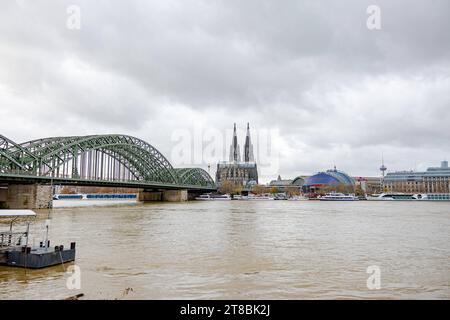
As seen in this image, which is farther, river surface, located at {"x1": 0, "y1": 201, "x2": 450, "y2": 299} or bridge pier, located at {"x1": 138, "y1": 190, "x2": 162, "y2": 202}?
bridge pier, located at {"x1": 138, "y1": 190, "x2": 162, "y2": 202}

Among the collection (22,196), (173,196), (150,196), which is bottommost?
(173,196)

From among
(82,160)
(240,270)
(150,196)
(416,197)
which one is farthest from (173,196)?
(240,270)

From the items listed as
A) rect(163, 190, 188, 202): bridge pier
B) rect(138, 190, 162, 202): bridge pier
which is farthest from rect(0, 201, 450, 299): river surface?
rect(138, 190, 162, 202): bridge pier

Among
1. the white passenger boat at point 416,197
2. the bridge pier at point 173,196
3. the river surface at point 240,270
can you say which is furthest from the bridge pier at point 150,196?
the river surface at point 240,270

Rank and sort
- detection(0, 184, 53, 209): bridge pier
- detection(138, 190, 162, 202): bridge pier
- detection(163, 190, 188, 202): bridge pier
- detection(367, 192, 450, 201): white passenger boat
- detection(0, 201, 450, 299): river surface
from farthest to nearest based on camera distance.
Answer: detection(367, 192, 450, 201): white passenger boat, detection(138, 190, 162, 202): bridge pier, detection(163, 190, 188, 202): bridge pier, detection(0, 184, 53, 209): bridge pier, detection(0, 201, 450, 299): river surface

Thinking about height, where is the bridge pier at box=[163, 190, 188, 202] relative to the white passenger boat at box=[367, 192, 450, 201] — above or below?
above

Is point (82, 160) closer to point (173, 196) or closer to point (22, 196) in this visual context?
point (22, 196)

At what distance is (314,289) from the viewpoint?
13969 mm

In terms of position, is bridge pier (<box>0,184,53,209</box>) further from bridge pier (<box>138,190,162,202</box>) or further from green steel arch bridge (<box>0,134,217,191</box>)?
bridge pier (<box>138,190,162,202</box>)

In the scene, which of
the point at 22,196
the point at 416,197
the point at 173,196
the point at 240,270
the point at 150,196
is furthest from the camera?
the point at 416,197

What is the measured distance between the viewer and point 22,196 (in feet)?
226

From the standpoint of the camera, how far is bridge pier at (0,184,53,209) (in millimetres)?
67988
